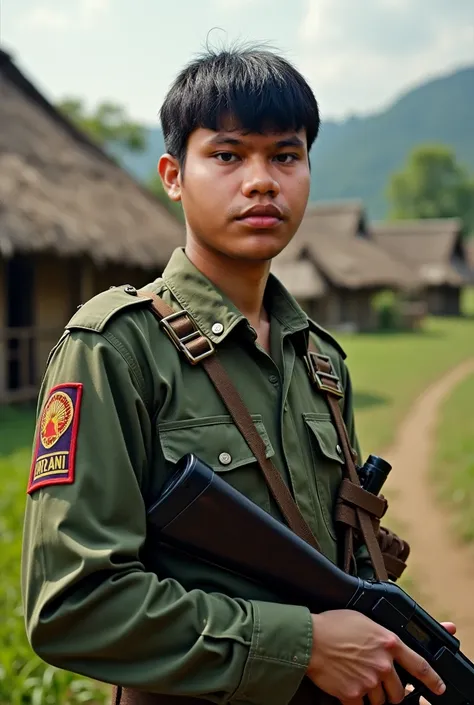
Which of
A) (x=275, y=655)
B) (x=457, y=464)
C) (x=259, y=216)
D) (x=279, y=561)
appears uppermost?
(x=259, y=216)

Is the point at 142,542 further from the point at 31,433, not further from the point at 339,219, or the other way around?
the point at 339,219

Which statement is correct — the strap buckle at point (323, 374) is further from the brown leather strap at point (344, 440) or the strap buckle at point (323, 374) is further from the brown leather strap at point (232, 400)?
the brown leather strap at point (232, 400)

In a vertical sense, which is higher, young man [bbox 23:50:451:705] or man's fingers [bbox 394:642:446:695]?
young man [bbox 23:50:451:705]

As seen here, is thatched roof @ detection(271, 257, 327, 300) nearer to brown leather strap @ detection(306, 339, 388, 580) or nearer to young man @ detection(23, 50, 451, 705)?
brown leather strap @ detection(306, 339, 388, 580)

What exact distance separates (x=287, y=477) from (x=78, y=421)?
45 cm

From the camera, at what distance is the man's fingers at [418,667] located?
1459 millimetres

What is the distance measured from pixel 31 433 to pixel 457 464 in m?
4.47

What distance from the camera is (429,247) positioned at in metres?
42.4

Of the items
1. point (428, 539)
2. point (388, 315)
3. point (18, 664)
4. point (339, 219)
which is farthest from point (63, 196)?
point (339, 219)

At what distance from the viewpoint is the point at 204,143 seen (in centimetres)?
160

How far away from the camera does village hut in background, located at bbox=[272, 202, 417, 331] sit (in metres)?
28.7

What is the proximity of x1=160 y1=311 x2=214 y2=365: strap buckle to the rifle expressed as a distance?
0.20 m

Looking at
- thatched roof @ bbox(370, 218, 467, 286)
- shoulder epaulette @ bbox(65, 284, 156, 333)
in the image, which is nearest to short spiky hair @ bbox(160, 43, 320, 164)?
shoulder epaulette @ bbox(65, 284, 156, 333)

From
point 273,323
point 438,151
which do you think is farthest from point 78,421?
point 438,151
